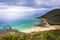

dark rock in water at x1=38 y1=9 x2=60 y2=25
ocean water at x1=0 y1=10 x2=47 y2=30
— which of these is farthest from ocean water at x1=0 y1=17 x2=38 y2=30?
dark rock in water at x1=38 y1=9 x2=60 y2=25

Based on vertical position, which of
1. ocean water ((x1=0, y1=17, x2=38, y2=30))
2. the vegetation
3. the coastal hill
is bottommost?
the vegetation

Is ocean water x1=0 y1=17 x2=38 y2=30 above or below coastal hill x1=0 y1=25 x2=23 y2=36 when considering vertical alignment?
above

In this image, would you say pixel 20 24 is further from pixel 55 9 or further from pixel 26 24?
pixel 55 9

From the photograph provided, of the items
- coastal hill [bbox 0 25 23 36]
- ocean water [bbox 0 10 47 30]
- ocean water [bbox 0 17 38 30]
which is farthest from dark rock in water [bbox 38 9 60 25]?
coastal hill [bbox 0 25 23 36]

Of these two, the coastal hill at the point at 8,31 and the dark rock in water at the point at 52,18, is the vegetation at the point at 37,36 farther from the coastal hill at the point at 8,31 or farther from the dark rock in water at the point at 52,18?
the dark rock in water at the point at 52,18

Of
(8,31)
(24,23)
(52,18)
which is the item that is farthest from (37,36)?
(8,31)

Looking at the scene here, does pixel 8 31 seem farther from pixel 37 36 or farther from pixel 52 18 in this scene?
pixel 52 18

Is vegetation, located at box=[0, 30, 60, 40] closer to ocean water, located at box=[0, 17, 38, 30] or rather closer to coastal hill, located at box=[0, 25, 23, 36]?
coastal hill, located at box=[0, 25, 23, 36]

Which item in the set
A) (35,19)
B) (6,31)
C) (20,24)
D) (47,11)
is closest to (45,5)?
(47,11)

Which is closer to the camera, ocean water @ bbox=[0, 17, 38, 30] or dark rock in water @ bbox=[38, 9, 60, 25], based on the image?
ocean water @ bbox=[0, 17, 38, 30]

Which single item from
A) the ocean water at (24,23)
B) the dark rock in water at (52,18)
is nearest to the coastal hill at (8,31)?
the ocean water at (24,23)
